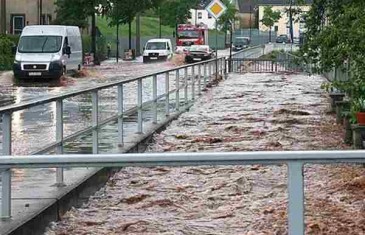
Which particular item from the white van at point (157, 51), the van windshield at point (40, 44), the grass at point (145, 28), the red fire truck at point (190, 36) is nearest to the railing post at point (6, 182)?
the van windshield at point (40, 44)

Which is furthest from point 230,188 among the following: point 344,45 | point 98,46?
point 98,46

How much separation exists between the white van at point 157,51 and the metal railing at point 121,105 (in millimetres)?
35805

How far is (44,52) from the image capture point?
126 feet

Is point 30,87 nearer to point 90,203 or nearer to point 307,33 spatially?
point 307,33

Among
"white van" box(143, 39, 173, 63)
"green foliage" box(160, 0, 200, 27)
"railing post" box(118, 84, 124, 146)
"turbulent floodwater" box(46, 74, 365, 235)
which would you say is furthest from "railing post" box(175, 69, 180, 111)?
"green foliage" box(160, 0, 200, 27)

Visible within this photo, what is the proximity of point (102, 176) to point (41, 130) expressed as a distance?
286 centimetres

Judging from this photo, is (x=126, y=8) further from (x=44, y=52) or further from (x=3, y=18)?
(x=44, y=52)

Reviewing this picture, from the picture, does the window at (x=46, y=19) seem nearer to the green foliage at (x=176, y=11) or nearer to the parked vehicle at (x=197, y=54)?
the parked vehicle at (x=197, y=54)

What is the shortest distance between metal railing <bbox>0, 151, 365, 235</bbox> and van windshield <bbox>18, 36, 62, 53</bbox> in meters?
34.7

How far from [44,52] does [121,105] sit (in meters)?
25.7

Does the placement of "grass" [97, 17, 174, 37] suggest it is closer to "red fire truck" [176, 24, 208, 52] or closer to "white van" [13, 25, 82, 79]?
"red fire truck" [176, 24, 208, 52]

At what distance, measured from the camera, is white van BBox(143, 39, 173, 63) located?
66.3m

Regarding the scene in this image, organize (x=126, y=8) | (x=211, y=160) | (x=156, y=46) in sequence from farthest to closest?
(x=126, y=8) → (x=156, y=46) → (x=211, y=160)

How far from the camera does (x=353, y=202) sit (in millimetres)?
8734
